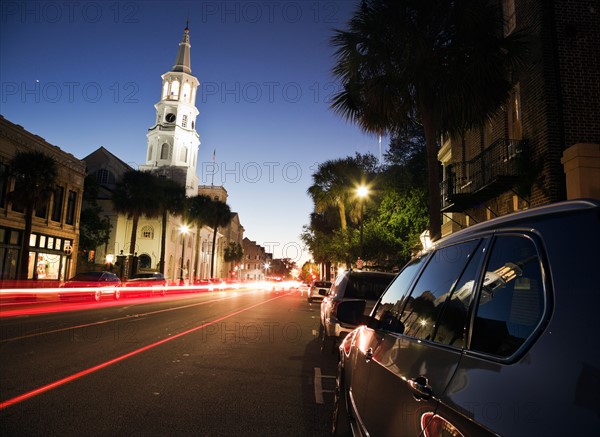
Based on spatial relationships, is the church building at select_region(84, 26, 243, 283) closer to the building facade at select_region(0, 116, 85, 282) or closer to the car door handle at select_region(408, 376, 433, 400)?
the building facade at select_region(0, 116, 85, 282)

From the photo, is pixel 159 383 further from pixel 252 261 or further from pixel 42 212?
pixel 252 261

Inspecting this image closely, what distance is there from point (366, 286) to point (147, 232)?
188ft

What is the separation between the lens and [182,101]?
269 feet

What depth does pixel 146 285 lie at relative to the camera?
32188 mm

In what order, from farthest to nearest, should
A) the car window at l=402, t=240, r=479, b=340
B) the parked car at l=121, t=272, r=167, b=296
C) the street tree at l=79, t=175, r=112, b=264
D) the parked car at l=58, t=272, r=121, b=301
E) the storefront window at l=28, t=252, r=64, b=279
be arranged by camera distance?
the street tree at l=79, t=175, r=112, b=264, the storefront window at l=28, t=252, r=64, b=279, the parked car at l=121, t=272, r=167, b=296, the parked car at l=58, t=272, r=121, b=301, the car window at l=402, t=240, r=479, b=340

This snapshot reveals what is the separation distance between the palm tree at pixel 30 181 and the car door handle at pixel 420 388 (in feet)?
107

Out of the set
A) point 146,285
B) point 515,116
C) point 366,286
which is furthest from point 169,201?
point 366,286

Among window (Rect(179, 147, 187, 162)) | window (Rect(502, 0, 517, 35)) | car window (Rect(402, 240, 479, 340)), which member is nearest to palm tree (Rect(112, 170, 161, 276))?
window (Rect(502, 0, 517, 35))

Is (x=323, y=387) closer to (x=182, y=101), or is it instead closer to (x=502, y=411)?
(x=502, y=411)

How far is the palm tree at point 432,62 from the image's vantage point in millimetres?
12188

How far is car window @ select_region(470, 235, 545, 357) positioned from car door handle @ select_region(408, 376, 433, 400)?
0.80 feet

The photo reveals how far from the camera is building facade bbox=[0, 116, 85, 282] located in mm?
30516

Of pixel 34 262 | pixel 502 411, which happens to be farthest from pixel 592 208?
pixel 34 262

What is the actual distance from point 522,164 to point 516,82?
3160 millimetres
